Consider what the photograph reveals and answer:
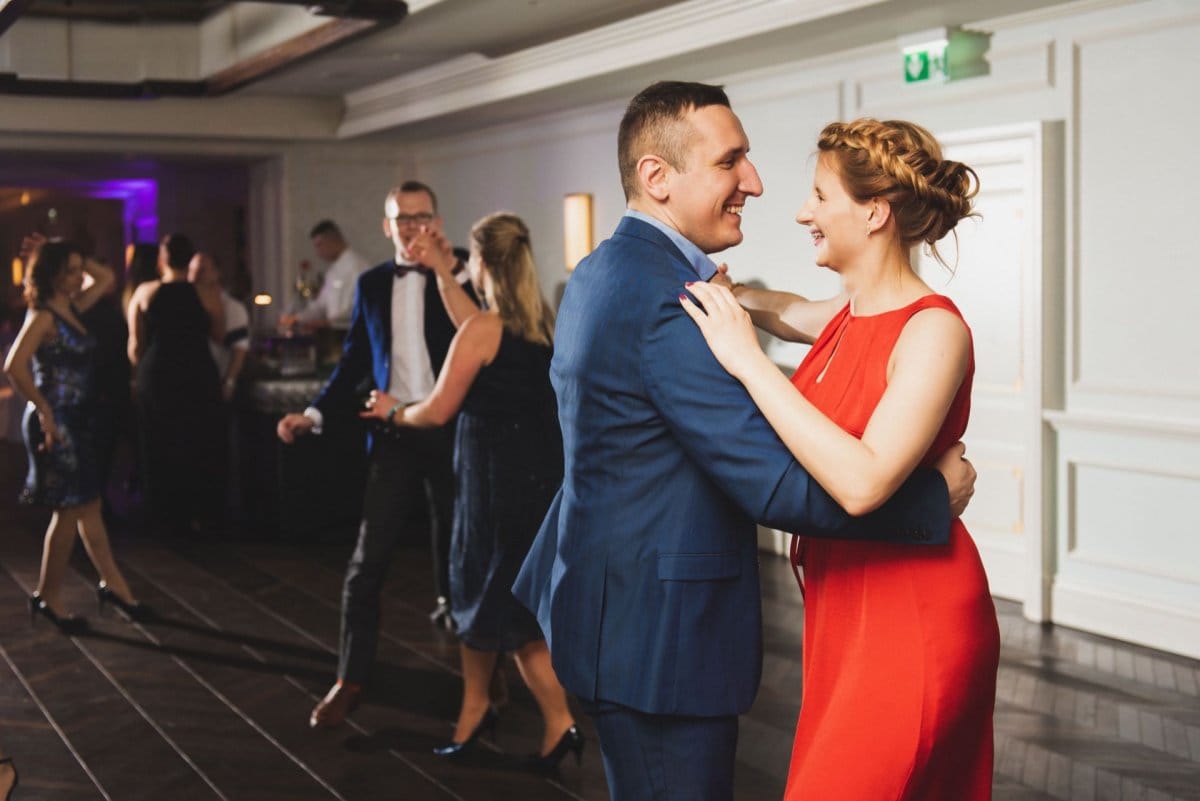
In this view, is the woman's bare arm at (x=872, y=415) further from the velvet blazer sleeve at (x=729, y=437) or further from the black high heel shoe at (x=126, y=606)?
the black high heel shoe at (x=126, y=606)

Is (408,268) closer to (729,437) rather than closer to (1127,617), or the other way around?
(729,437)

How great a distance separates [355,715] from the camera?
4523 millimetres

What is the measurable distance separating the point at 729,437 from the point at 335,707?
300cm

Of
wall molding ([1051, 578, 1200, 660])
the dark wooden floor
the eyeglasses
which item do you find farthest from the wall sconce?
the eyeglasses

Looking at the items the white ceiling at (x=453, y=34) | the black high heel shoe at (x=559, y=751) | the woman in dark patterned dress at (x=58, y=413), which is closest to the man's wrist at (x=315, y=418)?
the black high heel shoe at (x=559, y=751)

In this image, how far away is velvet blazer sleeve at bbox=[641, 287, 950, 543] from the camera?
1752mm

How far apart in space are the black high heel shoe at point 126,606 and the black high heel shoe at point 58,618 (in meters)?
0.20

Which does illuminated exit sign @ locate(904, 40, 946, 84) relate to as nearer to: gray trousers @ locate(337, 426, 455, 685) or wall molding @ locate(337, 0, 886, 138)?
wall molding @ locate(337, 0, 886, 138)

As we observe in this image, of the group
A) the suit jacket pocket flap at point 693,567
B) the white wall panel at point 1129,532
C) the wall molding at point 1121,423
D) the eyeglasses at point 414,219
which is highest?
the eyeglasses at point 414,219

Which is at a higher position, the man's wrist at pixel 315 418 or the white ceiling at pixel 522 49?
the white ceiling at pixel 522 49

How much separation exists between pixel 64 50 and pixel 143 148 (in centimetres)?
169

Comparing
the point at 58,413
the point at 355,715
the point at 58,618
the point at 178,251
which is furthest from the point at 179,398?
the point at 355,715

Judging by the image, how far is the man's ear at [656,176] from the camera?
191cm

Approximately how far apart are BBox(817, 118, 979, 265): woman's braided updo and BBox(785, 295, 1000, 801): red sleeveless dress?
140mm
